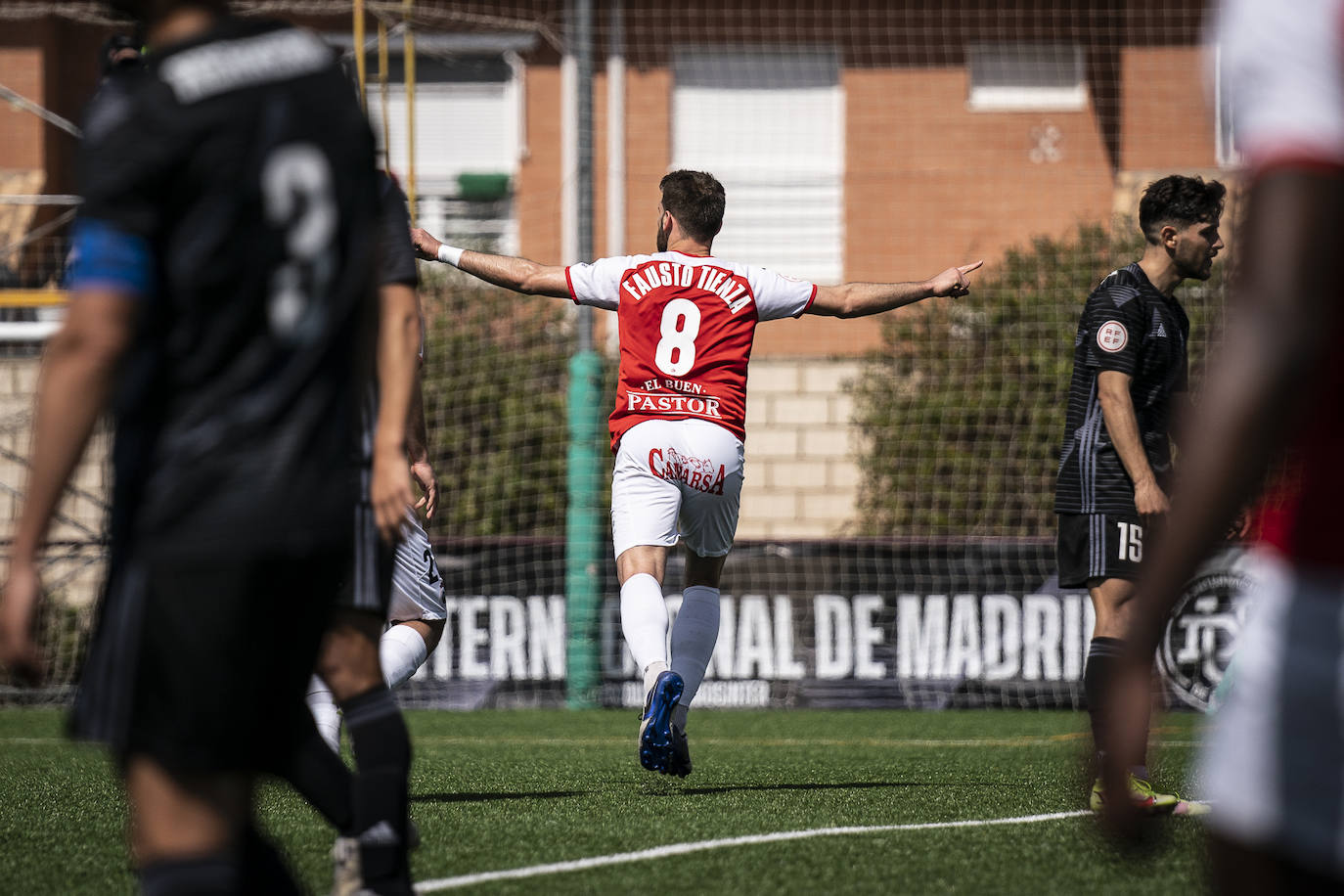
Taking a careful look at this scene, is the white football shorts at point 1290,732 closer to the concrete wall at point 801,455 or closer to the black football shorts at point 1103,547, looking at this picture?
the black football shorts at point 1103,547

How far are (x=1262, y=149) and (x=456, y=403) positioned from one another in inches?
486

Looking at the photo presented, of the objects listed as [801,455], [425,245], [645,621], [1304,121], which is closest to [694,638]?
[645,621]

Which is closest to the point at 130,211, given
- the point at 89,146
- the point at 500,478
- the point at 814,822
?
the point at 89,146

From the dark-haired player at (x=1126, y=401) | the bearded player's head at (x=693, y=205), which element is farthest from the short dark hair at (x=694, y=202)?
the dark-haired player at (x=1126, y=401)

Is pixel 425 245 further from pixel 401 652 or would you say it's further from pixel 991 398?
pixel 991 398

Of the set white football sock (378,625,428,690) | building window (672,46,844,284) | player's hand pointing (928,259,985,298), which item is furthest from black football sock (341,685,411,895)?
building window (672,46,844,284)

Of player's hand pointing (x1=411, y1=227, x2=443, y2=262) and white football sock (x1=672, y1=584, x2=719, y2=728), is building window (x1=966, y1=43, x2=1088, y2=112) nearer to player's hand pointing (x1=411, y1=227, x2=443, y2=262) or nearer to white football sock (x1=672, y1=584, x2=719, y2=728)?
white football sock (x1=672, y1=584, x2=719, y2=728)

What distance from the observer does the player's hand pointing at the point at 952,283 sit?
5.72 metres

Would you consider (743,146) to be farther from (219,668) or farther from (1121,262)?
(219,668)

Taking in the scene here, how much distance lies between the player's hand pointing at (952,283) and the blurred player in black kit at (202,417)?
3.85 m

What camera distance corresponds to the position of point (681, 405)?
18.6ft

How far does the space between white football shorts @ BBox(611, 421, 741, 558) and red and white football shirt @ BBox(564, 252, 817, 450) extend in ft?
0.23

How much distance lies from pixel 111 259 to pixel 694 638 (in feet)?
13.1

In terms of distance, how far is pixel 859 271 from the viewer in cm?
1683
